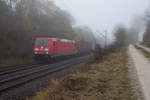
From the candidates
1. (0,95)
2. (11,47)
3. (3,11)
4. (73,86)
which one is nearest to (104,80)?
(73,86)

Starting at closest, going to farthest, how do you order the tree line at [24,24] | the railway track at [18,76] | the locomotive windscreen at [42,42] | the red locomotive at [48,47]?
the railway track at [18,76]
the red locomotive at [48,47]
the locomotive windscreen at [42,42]
the tree line at [24,24]

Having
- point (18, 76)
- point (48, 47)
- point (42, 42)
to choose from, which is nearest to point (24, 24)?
point (42, 42)

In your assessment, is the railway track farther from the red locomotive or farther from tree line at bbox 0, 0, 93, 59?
tree line at bbox 0, 0, 93, 59


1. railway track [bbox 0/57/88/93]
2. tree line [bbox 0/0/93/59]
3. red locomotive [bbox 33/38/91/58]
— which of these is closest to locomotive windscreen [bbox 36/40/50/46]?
red locomotive [bbox 33/38/91/58]

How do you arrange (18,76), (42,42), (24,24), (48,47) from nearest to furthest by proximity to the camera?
1. (18,76)
2. (48,47)
3. (42,42)
4. (24,24)

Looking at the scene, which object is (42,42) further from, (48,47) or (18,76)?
(18,76)

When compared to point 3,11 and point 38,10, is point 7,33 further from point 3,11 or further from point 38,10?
point 38,10

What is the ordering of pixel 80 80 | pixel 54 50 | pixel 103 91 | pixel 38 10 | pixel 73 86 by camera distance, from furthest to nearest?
1. pixel 38 10
2. pixel 54 50
3. pixel 80 80
4. pixel 73 86
5. pixel 103 91

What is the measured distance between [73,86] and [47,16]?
2767 centimetres

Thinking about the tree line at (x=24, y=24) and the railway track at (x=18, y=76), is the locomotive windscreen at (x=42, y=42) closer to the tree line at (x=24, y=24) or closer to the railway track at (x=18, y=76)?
the tree line at (x=24, y=24)

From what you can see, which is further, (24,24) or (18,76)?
(24,24)

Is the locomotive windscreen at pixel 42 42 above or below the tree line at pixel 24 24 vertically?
below

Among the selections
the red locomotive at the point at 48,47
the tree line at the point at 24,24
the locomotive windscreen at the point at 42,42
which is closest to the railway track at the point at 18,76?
the red locomotive at the point at 48,47

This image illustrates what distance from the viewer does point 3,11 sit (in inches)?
891
